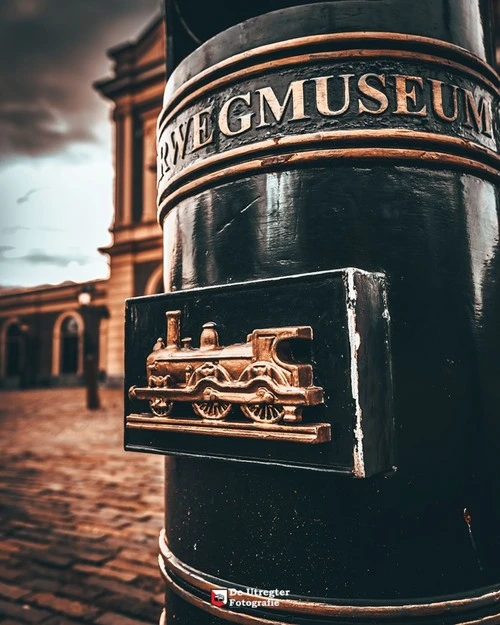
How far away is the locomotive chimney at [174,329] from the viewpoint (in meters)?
1.31

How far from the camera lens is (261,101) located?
124 centimetres

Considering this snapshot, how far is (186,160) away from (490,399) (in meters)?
0.97

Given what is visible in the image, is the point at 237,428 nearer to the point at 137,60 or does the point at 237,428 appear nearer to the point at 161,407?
the point at 161,407

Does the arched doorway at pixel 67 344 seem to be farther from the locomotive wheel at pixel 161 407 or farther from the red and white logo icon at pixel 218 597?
the red and white logo icon at pixel 218 597

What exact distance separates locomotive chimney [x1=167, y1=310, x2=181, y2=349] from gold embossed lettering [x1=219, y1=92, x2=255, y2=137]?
1.53 ft

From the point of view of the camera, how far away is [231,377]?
1154mm

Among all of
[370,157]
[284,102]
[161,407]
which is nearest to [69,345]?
[161,407]

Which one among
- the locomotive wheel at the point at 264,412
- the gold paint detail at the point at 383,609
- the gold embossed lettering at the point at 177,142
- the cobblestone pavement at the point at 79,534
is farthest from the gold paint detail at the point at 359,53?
the cobblestone pavement at the point at 79,534

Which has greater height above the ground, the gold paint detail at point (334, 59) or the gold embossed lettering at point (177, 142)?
the gold paint detail at point (334, 59)

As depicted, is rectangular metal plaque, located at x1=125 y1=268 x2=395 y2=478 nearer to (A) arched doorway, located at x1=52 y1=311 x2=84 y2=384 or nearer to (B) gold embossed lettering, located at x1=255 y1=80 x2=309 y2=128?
(B) gold embossed lettering, located at x1=255 y1=80 x2=309 y2=128

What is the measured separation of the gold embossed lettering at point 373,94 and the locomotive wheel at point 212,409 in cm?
73

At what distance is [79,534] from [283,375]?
10.5 ft

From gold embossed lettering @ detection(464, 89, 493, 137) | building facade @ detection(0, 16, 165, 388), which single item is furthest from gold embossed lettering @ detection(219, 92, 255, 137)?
building facade @ detection(0, 16, 165, 388)

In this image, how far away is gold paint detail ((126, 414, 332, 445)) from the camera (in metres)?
1.03
